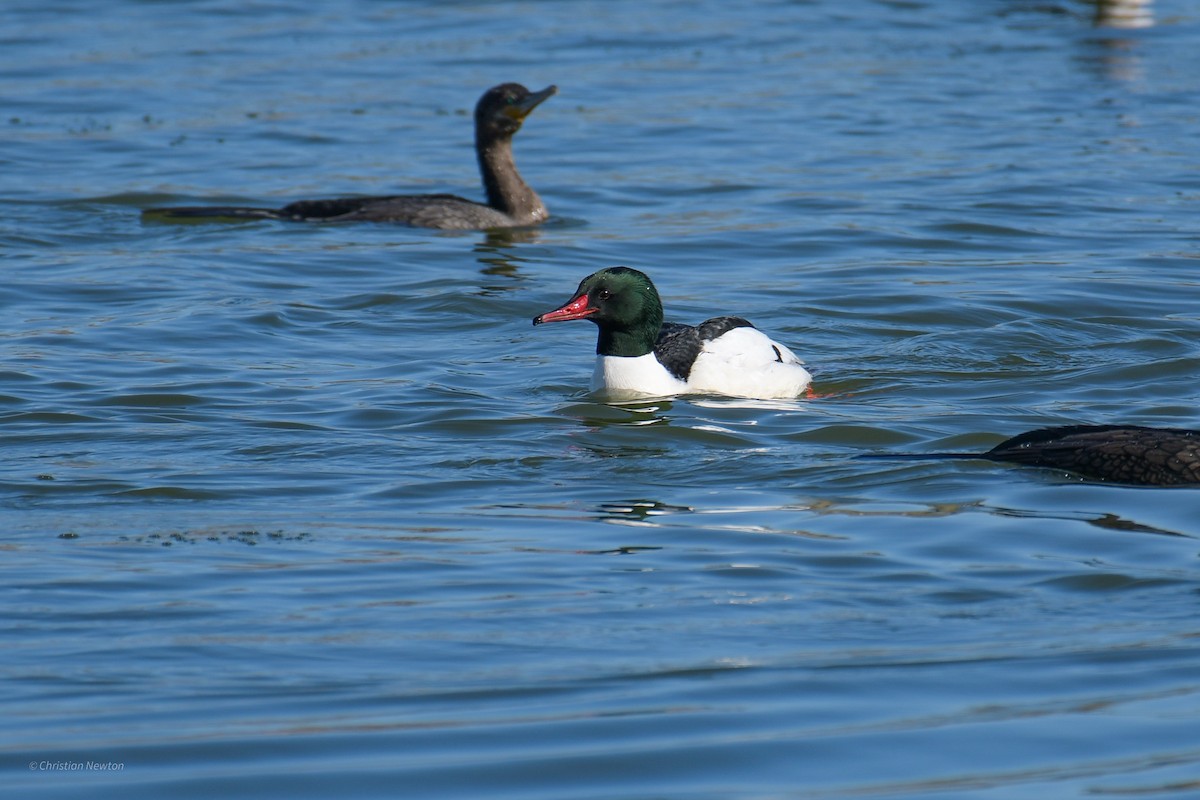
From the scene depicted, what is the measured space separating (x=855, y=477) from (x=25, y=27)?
20395 millimetres

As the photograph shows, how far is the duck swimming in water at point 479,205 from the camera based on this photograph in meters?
15.6

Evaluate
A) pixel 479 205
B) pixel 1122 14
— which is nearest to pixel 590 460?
pixel 479 205

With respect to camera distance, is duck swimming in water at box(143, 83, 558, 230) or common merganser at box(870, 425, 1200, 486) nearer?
common merganser at box(870, 425, 1200, 486)

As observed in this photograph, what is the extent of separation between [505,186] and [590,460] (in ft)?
25.4

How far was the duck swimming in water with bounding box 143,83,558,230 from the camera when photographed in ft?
51.1

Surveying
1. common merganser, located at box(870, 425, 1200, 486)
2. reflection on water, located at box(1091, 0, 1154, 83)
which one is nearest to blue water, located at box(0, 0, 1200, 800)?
common merganser, located at box(870, 425, 1200, 486)

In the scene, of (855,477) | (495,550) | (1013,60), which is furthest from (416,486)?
(1013,60)

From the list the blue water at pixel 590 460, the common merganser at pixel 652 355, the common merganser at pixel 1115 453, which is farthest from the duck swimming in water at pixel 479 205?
the common merganser at pixel 1115 453

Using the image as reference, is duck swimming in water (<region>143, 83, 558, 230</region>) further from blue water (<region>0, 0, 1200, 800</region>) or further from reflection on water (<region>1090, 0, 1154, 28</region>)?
reflection on water (<region>1090, 0, 1154, 28</region>)

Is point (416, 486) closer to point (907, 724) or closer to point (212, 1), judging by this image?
point (907, 724)

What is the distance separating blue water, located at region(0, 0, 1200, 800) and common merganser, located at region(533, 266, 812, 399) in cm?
22

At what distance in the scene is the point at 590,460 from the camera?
8.84 metres

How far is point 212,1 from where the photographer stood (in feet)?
90.0

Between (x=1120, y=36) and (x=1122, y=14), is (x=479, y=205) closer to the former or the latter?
(x=1120, y=36)
